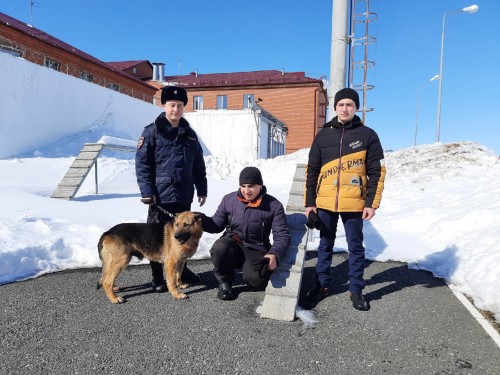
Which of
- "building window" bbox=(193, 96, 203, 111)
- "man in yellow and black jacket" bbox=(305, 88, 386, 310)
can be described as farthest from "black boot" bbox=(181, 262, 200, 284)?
"building window" bbox=(193, 96, 203, 111)

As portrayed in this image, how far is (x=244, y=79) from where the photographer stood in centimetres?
3319

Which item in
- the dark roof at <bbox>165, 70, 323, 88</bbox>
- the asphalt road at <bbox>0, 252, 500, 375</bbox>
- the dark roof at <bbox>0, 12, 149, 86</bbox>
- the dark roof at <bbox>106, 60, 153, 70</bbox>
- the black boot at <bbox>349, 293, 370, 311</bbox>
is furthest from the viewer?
the dark roof at <bbox>106, 60, 153, 70</bbox>

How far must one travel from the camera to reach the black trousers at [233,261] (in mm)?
3736

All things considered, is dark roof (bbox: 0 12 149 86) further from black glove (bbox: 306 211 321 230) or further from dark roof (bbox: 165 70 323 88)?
black glove (bbox: 306 211 321 230)

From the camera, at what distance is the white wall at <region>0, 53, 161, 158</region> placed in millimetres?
12297

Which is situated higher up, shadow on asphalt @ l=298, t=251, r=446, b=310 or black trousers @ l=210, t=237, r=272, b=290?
black trousers @ l=210, t=237, r=272, b=290

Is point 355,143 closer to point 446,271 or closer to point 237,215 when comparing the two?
point 237,215

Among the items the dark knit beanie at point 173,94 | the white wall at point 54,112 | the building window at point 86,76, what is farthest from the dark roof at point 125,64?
the dark knit beanie at point 173,94

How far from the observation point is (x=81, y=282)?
405cm

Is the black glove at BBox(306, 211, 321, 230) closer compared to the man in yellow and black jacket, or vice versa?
the man in yellow and black jacket

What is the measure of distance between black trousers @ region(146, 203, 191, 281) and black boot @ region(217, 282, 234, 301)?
2.47ft

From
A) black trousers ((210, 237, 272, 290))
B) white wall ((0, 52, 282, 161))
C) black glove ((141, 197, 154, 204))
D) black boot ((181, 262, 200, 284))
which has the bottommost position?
black boot ((181, 262, 200, 284))

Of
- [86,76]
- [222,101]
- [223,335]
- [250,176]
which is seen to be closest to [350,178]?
[250,176]

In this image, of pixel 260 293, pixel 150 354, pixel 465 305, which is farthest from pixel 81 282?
pixel 465 305
